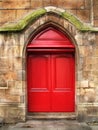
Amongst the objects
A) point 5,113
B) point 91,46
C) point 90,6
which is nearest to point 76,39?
point 91,46

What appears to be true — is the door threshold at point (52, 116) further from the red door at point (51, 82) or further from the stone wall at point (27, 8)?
the stone wall at point (27, 8)

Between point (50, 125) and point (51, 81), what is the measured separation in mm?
1418

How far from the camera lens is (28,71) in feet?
31.5

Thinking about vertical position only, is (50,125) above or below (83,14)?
below

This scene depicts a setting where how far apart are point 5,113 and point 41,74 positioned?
1612 mm

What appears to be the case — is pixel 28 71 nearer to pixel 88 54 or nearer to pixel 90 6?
pixel 88 54

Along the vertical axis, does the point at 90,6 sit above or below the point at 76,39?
above

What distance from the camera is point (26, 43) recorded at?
9203 millimetres

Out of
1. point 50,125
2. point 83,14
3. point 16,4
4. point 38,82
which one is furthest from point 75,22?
point 50,125

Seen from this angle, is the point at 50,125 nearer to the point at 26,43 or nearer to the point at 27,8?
the point at 26,43

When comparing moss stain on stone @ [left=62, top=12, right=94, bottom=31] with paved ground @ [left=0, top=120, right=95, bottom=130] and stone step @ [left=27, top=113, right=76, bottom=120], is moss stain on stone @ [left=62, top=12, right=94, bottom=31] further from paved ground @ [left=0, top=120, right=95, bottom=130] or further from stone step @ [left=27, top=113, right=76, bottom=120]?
paved ground @ [left=0, top=120, right=95, bottom=130]

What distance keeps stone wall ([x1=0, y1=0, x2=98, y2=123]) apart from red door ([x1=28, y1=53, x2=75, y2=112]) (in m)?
0.46

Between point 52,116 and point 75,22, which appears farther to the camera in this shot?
point 52,116

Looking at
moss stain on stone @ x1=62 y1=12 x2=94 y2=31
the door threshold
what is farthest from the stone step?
moss stain on stone @ x1=62 y1=12 x2=94 y2=31
